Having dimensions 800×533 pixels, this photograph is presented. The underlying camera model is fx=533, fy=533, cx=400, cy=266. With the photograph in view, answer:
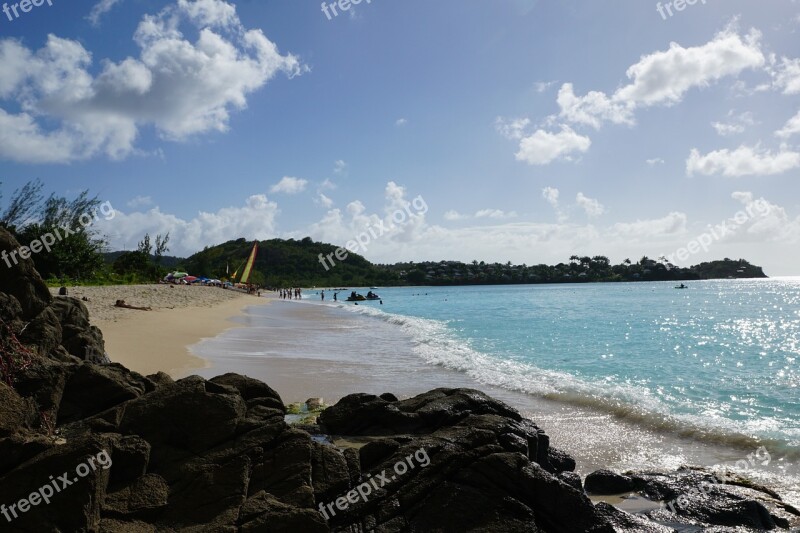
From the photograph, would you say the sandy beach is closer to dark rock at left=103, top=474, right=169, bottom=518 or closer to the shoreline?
the shoreline

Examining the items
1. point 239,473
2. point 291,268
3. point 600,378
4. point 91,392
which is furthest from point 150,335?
point 291,268

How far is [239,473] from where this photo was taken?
5.51 m

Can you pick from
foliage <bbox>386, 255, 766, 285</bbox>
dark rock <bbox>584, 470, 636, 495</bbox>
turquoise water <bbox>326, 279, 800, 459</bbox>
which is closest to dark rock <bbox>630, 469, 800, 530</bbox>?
dark rock <bbox>584, 470, 636, 495</bbox>

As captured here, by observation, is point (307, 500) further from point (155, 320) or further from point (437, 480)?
point (155, 320)

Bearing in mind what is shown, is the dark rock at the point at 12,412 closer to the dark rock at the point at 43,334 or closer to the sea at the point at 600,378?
the dark rock at the point at 43,334

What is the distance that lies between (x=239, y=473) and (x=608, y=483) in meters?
5.50

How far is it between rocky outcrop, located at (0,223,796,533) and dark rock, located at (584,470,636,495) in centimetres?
56

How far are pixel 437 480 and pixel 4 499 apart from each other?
399 cm

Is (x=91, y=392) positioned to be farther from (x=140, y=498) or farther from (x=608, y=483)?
(x=608, y=483)

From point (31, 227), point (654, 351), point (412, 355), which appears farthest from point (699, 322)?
point (31, 227)

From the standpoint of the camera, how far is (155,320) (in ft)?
86.4

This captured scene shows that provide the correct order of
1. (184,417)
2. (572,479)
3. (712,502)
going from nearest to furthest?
(184,417), (712,502), (572,479)

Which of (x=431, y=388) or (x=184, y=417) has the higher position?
(x=184, y=417)

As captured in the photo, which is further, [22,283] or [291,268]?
[291,268]
